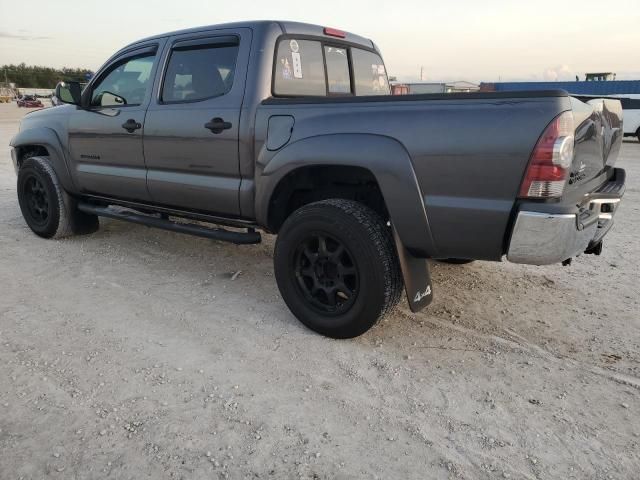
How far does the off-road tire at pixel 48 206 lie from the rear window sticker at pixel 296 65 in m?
2.84

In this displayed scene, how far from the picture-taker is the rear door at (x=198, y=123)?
11.6 ft

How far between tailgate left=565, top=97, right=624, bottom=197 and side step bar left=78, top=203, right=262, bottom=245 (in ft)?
6.71

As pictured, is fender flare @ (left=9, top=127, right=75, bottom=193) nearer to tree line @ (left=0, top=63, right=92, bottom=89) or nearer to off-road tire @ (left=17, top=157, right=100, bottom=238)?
off-road tire @ (left=17, top=157, right=100, bottom=238)

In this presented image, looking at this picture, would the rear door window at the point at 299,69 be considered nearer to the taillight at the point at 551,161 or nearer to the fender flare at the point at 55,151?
the taillight at the point at 551,161

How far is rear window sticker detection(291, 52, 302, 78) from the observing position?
369 centimetres

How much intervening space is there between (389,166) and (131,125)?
95.3 inches

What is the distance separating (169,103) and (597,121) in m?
2.95

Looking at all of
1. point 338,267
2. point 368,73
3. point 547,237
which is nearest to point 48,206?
point 368,73

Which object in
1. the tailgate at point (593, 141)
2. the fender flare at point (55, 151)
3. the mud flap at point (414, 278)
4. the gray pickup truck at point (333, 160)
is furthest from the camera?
the fender flare at point (55, 151)

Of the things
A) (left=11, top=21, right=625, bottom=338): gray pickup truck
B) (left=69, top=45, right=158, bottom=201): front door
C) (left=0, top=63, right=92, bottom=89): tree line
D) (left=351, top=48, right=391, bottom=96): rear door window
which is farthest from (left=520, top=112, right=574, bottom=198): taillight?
(left=0, top=63, right=92, bottom=89): tree line

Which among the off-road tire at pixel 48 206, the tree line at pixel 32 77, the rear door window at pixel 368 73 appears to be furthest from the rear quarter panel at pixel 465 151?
the tree line at pixel 32 77

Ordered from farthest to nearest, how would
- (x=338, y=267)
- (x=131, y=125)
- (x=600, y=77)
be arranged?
(x=600, y=77) < (x=131, y=125) < (x=338, y=267)

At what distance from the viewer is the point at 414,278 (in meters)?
3.01

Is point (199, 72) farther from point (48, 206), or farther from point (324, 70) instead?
point (48, 206)
